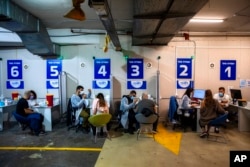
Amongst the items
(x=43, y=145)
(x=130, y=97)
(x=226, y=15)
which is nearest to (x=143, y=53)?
(x=130, y=97)

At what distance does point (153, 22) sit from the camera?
445 cm

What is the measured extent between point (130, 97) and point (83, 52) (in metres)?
2.53

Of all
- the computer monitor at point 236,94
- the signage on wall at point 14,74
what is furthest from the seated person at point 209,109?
the signage on wall at point 14,74

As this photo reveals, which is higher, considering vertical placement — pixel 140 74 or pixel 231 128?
pixel 140 74

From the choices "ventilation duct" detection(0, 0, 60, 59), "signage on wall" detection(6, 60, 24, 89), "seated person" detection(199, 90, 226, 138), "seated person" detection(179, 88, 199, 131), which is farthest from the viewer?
"signage on wall" detection(6, 60, 24, 89)

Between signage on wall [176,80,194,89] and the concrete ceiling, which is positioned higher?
the concrete ceiling

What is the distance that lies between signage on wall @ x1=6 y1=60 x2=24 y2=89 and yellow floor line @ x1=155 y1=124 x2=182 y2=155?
16.9ft

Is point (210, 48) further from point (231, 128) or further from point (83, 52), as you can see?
point (83, 52)

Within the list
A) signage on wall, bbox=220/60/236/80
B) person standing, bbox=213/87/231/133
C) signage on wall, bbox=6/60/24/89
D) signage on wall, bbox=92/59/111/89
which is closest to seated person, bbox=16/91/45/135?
signage on wall, bbox=6/60/24/89

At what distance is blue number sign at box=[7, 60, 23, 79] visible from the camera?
7.76m

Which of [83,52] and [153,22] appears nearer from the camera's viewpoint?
[153,22]

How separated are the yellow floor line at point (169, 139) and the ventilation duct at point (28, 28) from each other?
4026 mm

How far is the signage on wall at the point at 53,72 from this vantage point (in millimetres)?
7664

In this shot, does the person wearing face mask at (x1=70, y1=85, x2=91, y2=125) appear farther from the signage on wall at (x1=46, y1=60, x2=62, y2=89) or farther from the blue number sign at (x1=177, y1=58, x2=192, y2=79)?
the blue number sign at (x1=177, y1=58, x2=192, y2=79)
